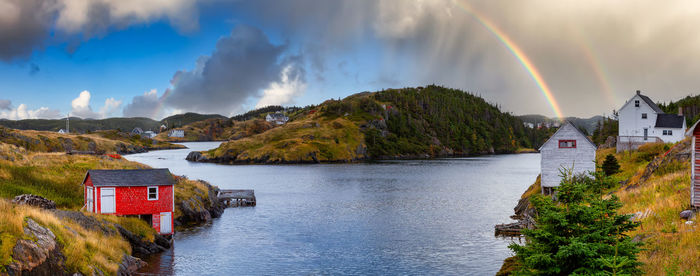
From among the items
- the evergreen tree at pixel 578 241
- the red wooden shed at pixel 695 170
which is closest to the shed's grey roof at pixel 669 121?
the red wooden shed at pixel 695 170

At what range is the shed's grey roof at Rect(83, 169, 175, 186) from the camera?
47719mm

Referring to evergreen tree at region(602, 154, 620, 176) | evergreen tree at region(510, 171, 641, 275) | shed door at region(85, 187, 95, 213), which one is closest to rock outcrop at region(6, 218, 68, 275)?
shed door at region(85, 187, 95, 213)

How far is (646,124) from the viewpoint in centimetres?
7819

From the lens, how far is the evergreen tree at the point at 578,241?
16.9 meters

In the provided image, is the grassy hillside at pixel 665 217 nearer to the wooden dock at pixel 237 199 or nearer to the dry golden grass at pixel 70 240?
the dry golden grass at pixel 70 240

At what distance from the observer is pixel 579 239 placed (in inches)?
685

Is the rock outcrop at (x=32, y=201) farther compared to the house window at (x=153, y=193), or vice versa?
the house window at (x=153, y=193)

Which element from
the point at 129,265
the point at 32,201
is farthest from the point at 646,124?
the point at 32,201

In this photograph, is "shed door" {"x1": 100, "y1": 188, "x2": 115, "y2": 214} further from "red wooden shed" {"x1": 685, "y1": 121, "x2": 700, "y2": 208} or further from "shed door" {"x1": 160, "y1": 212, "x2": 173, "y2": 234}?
"red wooden shed" {"x1": 685, "y1": 121, "x2": 700, "y2": 208}

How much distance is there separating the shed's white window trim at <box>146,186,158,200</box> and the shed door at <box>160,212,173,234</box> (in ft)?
6.52

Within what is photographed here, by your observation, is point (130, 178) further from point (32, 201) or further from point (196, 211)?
point (196, 211)

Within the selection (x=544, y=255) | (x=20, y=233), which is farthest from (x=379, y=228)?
(x=544, y=255)

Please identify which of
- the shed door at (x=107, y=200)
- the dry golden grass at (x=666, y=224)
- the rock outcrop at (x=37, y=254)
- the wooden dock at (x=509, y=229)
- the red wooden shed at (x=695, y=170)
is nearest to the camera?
the dry golden grass at (x=666, y=224)

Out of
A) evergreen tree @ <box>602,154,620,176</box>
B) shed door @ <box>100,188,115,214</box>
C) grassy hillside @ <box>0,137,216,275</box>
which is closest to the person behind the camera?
grassy hillside @ <box>0,137,216,275</box>
